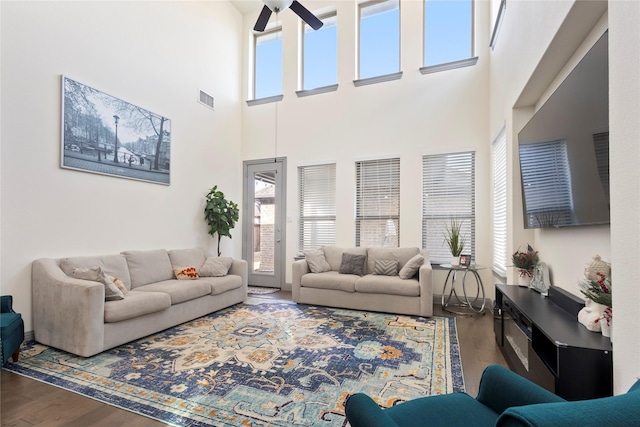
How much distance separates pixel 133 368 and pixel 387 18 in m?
6.24

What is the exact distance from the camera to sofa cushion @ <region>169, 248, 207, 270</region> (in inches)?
181

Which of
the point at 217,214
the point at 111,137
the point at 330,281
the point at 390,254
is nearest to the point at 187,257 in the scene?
the point at 217,214

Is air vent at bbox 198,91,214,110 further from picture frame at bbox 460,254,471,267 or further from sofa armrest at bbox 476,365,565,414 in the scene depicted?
sofa armrest at bbox 476,365,565,414

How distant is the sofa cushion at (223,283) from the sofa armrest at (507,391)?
141 inches

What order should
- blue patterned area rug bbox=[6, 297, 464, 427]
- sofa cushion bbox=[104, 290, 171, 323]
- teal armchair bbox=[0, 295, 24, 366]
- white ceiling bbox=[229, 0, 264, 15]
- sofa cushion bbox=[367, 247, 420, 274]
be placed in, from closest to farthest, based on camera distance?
blue patterned area rug bbox=[6, 297, 464, 427], teal armchair bbox=[0, 295, 24, 366], sofa cushion bbox=[104, 290, 171, 323], sofa cushion bbox=[367, 247, 420, 274], white ceiling bbox=[229, 0, 264, 15]

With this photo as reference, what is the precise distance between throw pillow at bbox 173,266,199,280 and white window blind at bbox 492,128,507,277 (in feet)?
13.4

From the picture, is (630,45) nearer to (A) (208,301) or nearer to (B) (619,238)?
(B) (619,238)

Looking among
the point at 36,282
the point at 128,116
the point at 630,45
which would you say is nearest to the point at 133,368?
the point at 36,282

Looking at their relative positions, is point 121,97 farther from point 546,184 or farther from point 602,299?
point 602,299

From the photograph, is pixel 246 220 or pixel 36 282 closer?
pixel 36 282

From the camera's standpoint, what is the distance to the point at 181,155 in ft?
16.9

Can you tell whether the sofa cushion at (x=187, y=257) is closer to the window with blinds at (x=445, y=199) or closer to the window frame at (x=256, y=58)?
the window frame at (x=256, y=58)

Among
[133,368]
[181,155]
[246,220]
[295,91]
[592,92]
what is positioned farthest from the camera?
[246,220]

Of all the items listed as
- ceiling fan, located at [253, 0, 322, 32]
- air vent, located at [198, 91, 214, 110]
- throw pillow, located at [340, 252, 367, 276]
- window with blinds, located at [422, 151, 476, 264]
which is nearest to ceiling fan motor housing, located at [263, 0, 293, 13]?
ceiling fan, located at [253, 0, 322, 32]
